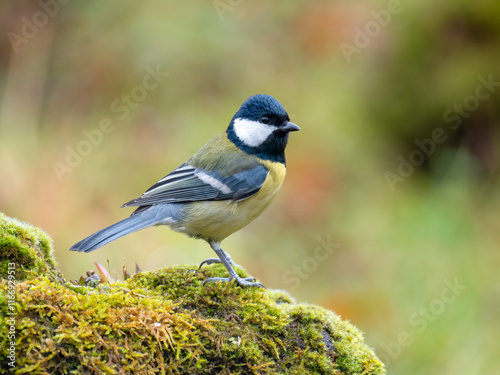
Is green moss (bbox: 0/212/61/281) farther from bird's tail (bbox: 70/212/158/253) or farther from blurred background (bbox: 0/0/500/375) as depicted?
blurred background (bbox: 0/0/500/375)

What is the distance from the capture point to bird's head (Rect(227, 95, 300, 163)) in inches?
146

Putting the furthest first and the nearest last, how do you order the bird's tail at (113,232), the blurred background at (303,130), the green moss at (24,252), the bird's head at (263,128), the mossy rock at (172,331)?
1. the blurred background at (303,130)
2. the bird's head at (263,128)
3. the bird's tail at (113,232)
4. the green moss at (24,252)
5. the mossy rock at (172,331)

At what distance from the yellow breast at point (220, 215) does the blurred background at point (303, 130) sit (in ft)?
8.03

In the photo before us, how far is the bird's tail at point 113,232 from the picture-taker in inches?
114

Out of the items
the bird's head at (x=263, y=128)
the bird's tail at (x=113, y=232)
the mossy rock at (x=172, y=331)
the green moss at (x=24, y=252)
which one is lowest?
the mossy rock at (x=172, y=331)

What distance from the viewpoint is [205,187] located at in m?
3.58

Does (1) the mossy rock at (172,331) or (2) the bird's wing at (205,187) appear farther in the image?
(2) the bird's wing at (205,187)

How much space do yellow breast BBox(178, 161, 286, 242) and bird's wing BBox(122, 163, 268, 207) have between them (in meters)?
0.05

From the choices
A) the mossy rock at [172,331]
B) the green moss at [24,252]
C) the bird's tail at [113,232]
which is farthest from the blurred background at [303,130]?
the green moss at [24,252]

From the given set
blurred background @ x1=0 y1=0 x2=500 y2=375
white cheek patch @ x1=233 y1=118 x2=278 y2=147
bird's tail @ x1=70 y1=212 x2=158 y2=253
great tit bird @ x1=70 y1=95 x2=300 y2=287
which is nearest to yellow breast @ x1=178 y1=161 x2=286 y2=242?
great tit bird @ x1=70 y1=95 x2=300 y2=287

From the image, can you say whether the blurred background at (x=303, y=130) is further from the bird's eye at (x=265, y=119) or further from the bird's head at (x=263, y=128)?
the bird's eye at (x=265, y=119)

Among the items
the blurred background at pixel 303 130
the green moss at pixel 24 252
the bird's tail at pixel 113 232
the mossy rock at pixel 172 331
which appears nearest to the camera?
the mossy rock at pixel 172 331

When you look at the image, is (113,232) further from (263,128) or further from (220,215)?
(263,128)

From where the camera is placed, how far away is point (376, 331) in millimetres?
5270
